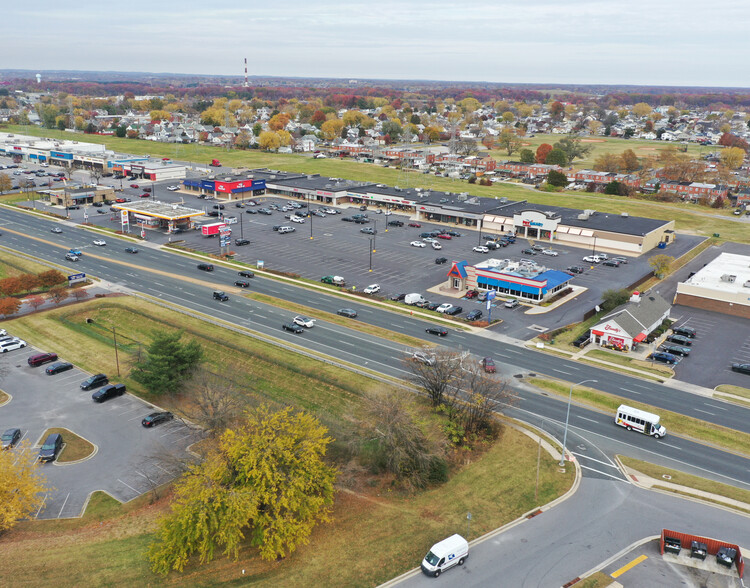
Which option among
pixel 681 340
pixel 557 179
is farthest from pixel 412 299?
pixel 557 179

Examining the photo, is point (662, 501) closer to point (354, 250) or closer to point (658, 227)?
point (354, 250)

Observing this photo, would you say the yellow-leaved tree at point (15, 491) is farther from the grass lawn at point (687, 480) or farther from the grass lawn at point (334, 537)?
the grass lawn at point (687, 480)

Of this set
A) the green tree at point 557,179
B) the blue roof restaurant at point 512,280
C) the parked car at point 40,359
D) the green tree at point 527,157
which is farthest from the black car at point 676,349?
the green tree at point 527,157

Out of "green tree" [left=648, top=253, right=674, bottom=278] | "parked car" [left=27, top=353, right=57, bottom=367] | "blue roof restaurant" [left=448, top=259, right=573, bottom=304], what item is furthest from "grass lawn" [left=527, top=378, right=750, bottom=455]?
"parked car" [left=27, top=353, right=57, bottom=367]

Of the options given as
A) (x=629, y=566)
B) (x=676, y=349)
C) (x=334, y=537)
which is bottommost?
(x=334, y=537)

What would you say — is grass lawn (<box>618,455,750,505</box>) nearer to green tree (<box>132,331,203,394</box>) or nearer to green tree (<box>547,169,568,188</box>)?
green tree (<box>132,331,203,394</box>)

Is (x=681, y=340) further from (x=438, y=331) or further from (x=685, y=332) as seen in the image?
(x=438, y=331)
